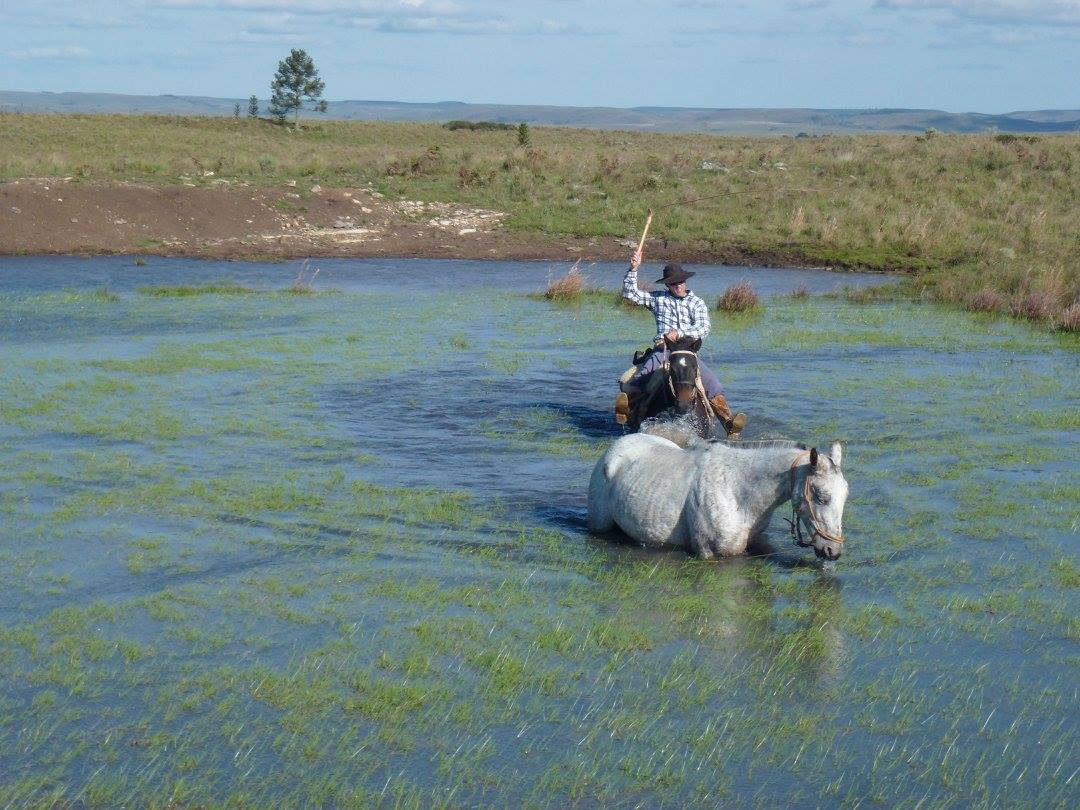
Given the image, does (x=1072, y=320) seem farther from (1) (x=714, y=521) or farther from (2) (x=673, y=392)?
(1) (x=714, y=521)

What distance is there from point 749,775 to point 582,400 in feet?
30.8

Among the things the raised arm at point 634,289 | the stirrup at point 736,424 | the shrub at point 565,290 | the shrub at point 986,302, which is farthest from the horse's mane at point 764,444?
the shrub at point 986,302

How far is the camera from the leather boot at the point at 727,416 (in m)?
13.2

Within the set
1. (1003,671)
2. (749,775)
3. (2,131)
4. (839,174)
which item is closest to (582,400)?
(1003,671)

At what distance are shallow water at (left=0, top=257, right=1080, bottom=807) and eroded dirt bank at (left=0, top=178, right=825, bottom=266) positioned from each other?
46.4ft

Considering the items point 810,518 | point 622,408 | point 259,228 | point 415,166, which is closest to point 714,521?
point 810,518

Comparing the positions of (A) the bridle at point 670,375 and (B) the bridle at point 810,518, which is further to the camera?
(A) the bridle at point 670,375

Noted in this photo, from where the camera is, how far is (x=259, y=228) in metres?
32.7

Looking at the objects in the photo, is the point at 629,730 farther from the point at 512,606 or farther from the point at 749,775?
the point at 512,606

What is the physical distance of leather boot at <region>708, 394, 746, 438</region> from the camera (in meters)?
13.2

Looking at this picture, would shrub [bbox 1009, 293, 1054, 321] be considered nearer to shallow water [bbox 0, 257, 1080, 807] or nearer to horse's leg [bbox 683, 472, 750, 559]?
shallow water [bbox 0, 257, 1080, 807]

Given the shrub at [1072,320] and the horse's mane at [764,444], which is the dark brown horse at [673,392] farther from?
the shrub at [1072,320]

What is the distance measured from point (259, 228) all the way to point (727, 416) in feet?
71.6

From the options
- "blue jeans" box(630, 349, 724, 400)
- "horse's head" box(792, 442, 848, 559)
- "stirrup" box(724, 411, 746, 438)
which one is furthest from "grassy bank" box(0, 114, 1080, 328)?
"horse's head" box(792, 442, 848, 559)
